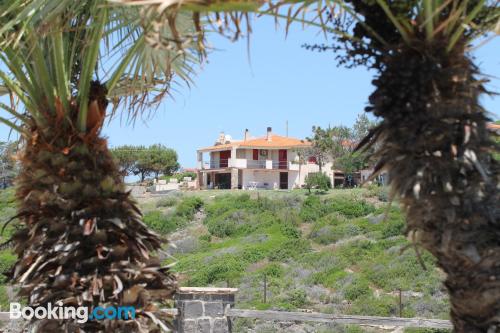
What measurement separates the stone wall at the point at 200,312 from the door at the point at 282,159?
167 feet

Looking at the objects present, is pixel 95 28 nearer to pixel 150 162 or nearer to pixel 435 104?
pixel 435 104

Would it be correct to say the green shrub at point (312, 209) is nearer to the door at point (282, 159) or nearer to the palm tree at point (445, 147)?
the door at point (282, 159)

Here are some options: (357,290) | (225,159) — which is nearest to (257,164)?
(225,159)

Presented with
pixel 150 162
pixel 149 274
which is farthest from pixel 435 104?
pixel 150 162

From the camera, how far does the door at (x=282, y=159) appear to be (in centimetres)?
5891

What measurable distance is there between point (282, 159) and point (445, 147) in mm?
56512

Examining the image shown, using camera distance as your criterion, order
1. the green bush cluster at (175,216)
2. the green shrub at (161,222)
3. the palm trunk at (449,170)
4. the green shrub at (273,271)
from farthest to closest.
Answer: the green bush cluster at (175,216)
the green shrub at (161,222)
the green shrub at (273,271)
the palm trunk at (449,170)

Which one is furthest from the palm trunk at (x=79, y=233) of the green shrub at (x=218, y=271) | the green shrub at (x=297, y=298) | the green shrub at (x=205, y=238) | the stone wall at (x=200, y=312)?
the green shrub at (x=205, y=238)

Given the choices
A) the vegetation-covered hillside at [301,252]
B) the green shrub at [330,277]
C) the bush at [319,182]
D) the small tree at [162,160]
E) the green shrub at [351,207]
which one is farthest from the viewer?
the small tree at [162,160]

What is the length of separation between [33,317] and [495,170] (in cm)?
305

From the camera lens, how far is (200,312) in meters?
7.86

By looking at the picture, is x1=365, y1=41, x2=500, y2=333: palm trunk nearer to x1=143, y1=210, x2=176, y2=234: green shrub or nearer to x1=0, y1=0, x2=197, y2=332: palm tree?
x1=0, y1=0, x2=197, y2=332: palm tree

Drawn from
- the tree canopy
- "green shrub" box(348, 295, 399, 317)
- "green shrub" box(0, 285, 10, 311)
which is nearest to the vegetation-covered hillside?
"green shrub" box(348, 295, 399, 317)

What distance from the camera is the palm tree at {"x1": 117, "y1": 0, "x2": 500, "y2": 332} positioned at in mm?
2881
